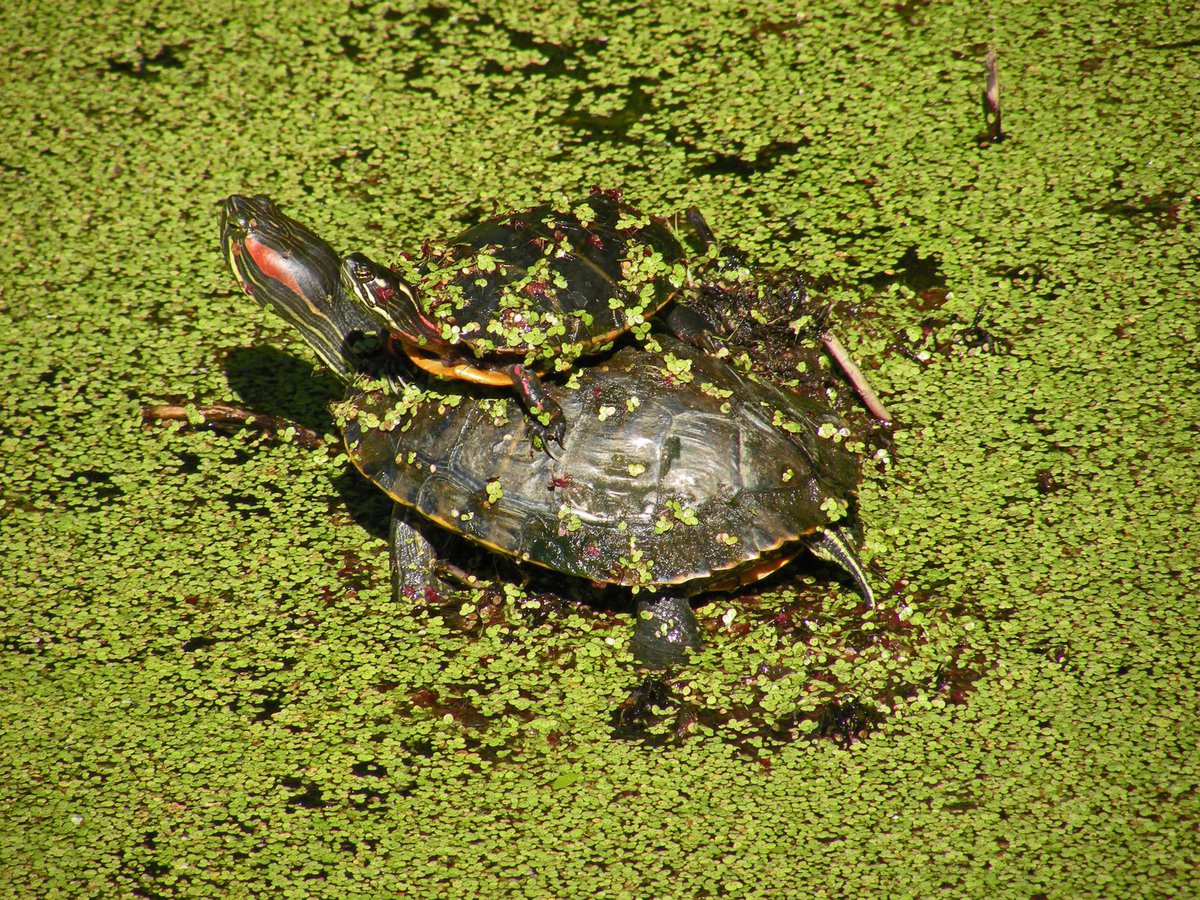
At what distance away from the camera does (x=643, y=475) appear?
3.62 metres

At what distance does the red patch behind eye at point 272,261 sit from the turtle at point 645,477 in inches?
30.7

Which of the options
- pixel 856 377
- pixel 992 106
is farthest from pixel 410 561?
pixel 992 106

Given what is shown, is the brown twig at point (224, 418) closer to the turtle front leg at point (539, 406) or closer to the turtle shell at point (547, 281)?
the turtle shell at point (547, 281)

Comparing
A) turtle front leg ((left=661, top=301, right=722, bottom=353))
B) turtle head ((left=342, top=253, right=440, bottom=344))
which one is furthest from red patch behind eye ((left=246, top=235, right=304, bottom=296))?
turtle front leg ((left=661, top=301, right=722, bottom=353))

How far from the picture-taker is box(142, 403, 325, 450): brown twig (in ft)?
15.4

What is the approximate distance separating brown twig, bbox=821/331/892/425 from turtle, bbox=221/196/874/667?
1.27 feet

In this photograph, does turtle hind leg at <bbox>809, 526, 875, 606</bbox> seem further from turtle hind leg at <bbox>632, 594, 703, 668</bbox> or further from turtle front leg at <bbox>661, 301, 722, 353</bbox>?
turtle front leg at <bbox>661, 301, 722, 353</bbox>

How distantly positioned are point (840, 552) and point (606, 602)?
0.84m

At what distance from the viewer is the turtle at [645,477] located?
3.58m

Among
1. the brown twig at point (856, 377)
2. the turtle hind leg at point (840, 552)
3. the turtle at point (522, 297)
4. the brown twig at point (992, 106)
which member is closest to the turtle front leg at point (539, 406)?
the turtle at point (522, 297)

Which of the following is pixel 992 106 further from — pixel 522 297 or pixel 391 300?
pixel 391 300

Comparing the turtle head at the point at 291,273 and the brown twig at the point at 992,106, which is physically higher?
the brown twig at the point at 992,106

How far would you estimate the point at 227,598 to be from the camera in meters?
4.11

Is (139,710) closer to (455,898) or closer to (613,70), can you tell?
(455,898)
